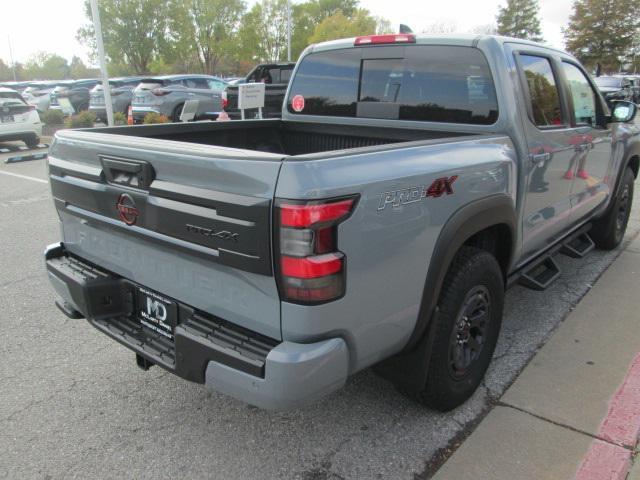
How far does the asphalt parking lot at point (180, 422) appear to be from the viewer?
7.79 feet

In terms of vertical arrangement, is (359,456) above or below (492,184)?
below

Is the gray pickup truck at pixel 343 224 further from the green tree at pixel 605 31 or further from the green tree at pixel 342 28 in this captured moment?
the green tree at pixel 605 31

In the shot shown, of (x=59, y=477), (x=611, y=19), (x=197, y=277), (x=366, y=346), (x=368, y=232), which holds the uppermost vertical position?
(x=611, y=19)

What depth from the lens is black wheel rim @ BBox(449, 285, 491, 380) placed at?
2574 millimetres

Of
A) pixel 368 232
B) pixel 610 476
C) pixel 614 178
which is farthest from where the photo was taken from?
pixel 614 178

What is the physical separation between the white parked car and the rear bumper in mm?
12469

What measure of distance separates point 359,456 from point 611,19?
59482 mm

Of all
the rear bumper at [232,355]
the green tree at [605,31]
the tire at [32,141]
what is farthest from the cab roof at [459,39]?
the green tree at [605,31]

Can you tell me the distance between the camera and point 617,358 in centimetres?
327

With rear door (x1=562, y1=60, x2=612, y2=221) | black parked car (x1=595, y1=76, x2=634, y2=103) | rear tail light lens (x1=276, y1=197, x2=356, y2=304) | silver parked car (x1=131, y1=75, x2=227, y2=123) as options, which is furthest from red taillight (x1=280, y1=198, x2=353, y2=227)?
black parked car (x1=595, y1=76, x2=634, y2=103)

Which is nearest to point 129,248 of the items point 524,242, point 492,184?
point 492,184

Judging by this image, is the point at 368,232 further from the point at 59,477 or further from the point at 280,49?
the point at 280,49

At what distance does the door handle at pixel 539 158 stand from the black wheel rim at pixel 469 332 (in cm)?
86

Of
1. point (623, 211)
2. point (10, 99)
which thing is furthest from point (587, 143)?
point (10, 99)
